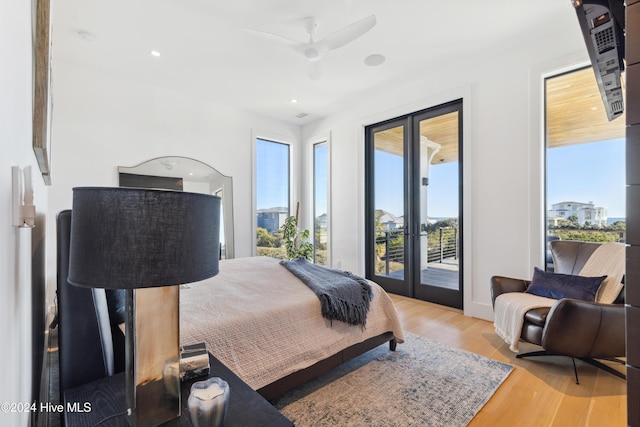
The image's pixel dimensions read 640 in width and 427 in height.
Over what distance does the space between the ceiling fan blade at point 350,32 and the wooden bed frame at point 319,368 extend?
2440mm

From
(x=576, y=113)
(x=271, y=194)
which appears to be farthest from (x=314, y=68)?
(x=271, y=194)

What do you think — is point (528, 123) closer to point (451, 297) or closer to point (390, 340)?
point (451, 297)

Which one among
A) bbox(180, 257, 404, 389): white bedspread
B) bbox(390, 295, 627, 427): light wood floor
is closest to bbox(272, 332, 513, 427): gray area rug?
bbox(390, 295, 627, 427): light wood floor

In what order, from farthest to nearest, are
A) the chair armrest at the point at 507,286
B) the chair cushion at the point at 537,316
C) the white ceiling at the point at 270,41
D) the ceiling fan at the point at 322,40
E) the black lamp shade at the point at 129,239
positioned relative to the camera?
the chair armrest at the point at 507,286
the white ceiling at the point at 270,41
the ceiling fan at the point at 322,40
the chair cushion at the point at 537,316
the black lamp shade at the point at 129,239

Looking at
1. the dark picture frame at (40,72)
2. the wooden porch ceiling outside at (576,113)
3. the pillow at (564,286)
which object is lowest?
the pillow at (564,286)

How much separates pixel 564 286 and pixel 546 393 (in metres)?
0.91

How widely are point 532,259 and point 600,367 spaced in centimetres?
112

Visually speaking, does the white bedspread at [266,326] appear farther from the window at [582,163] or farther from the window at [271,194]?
the window at [271,194]

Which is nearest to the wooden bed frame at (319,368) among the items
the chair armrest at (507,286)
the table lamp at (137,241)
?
the table lamp at (137,241)

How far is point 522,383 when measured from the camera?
6.86ft

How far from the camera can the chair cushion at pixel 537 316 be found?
7.23 feet

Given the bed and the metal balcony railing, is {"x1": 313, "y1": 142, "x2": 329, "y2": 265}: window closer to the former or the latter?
the metal balcony railing

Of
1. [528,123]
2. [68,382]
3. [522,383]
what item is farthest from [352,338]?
[528,123]

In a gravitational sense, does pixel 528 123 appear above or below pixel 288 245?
above
